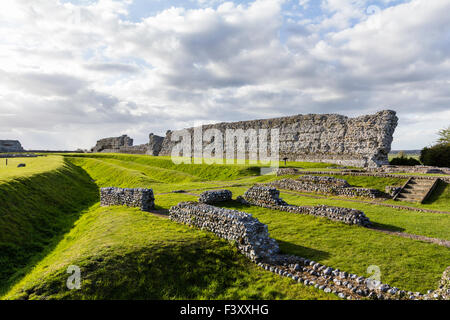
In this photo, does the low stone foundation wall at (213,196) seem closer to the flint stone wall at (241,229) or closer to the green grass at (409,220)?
the flint stone wall at (241,229)

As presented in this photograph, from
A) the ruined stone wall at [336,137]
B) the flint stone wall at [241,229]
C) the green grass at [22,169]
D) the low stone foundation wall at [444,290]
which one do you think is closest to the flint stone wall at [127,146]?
the ruined stone wall at [336,137]

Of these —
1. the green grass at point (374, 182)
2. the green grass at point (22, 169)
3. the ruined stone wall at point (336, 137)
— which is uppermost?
the ruined stone wall at point (336, 137)

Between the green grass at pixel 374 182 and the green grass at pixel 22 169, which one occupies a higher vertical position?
the green grass at pixel 22 169

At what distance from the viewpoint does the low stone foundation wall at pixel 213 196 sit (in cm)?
1744

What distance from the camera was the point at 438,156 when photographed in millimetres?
34781

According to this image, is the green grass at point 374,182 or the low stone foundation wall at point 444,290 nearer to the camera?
the low stone foundation wall at point 444,290

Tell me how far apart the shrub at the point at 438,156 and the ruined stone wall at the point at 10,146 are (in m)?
107

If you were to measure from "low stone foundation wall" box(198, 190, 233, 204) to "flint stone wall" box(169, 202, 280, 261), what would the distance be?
5146 millimetres

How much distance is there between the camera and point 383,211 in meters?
15.1

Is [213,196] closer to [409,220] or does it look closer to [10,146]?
[409,220]

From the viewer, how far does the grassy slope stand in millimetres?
11259

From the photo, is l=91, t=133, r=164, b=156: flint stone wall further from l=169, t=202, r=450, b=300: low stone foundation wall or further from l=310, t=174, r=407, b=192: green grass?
l=169, t=202, r=450, b=300: low stone foundation wall

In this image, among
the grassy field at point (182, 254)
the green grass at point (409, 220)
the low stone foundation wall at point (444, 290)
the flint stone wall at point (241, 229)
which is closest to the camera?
the low stone foundation wall at point (444, 290)
